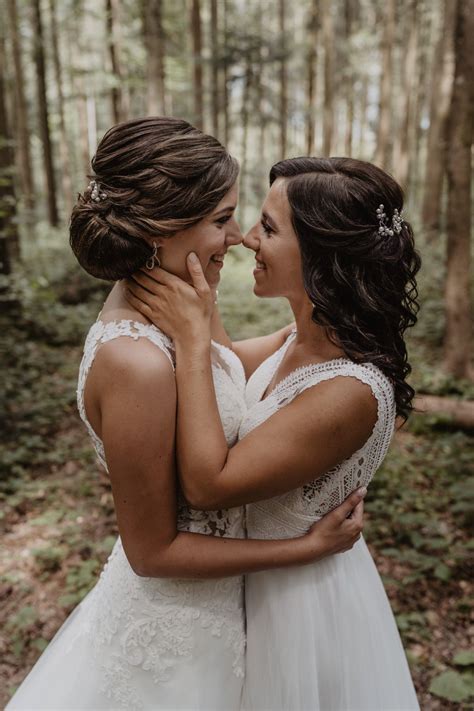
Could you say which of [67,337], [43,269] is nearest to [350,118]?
[43,269]

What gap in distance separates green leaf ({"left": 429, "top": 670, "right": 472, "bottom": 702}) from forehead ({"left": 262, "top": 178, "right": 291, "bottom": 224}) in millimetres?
2755

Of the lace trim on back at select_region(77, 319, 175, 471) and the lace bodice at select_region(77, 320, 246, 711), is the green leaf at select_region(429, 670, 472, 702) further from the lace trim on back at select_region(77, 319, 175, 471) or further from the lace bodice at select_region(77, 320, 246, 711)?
the lace trim on back at select_region(77, 319, 175, 471)

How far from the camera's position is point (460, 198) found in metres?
6.97

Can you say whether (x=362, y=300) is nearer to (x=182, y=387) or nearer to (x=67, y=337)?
(x=182, y=387)

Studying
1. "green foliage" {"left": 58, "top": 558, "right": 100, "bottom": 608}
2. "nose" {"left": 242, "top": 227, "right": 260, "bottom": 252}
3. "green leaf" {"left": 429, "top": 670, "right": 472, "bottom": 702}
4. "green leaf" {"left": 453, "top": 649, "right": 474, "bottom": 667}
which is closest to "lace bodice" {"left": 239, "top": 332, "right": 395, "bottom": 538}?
"nose" {"left": 242, "top": 227, "right": 260, "bottom": 252}

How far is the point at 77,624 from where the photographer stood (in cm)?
227

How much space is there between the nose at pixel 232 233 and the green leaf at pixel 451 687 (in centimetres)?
277

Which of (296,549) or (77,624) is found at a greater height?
(296,549)

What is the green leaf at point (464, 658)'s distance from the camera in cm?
343

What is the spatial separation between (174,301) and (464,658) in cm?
293

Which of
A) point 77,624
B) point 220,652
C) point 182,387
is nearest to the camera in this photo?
point 182,387

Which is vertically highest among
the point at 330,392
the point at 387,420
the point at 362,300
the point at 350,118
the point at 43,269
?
the point at 362,300

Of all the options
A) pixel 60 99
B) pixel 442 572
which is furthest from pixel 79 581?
pixel 60 99

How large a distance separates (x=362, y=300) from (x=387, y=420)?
399 mm
